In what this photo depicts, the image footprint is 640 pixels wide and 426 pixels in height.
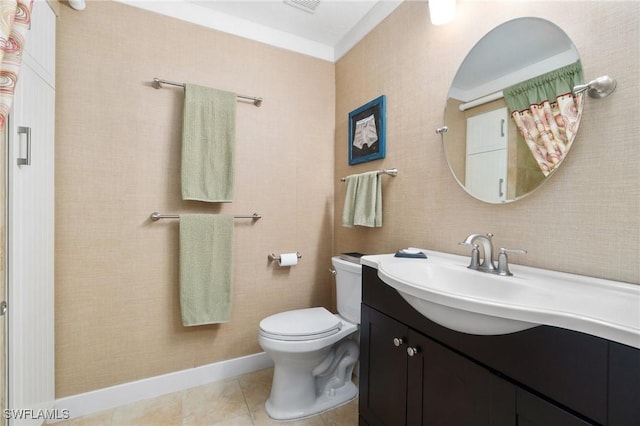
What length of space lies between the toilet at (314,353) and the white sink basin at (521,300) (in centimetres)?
63

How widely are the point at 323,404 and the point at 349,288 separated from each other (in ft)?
2.08

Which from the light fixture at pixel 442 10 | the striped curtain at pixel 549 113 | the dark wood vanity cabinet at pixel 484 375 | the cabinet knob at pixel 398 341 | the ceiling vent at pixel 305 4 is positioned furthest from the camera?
the ceiling vent at pixel 305 4

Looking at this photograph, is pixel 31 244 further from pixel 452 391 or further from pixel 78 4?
pixel 452 391

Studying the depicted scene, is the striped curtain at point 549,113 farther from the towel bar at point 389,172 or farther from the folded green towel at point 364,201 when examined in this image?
the folded green towel at point 364,201

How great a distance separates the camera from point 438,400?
86cm

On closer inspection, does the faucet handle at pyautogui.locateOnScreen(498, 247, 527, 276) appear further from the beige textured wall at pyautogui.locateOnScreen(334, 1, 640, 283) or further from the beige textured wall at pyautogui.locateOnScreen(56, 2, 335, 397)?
the beige textured wall at pyautogui.locateOnScreen(56, 2, 335, 397)

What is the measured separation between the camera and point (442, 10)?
1.24 meters

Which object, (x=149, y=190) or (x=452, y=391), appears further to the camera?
(x=149, y=190)


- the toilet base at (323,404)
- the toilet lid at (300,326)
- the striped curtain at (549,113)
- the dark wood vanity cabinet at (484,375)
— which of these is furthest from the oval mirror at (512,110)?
the toilet base at (323,404)

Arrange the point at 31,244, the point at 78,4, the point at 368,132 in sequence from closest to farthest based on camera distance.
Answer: the point at 31,244 < the point at 78,4 < the point at 368,132

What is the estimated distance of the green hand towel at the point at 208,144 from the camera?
163cm

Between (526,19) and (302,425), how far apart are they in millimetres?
1970

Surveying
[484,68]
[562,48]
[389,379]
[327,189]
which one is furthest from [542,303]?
[327,189]

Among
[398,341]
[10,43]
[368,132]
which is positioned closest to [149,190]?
[10,43]
